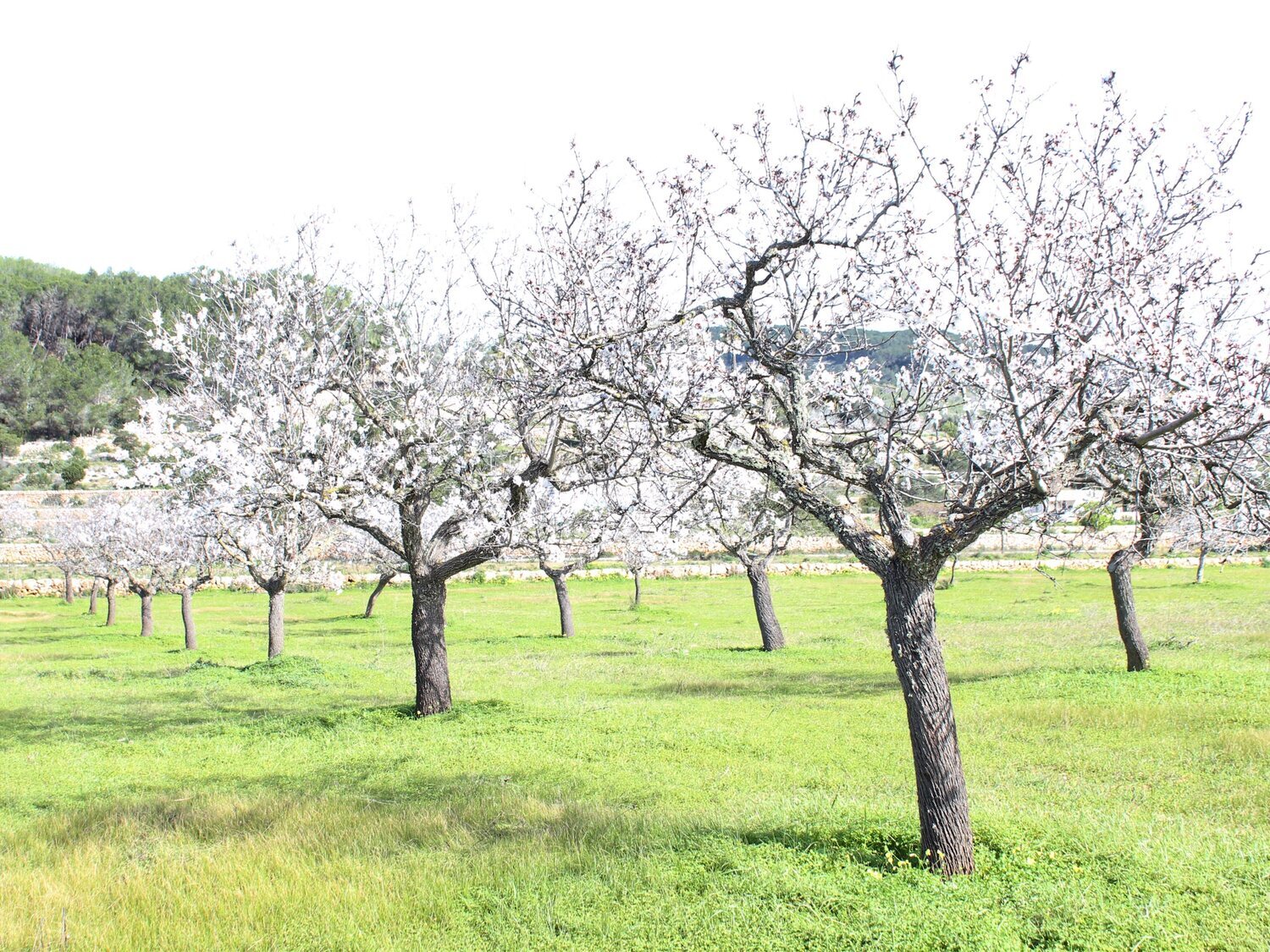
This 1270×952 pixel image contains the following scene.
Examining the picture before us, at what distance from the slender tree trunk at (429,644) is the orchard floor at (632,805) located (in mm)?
448

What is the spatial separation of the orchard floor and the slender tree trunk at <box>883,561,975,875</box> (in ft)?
1.10

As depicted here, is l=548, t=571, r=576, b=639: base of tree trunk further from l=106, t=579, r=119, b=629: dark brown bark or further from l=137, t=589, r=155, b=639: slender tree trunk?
l=106, t=579, r=119, b=629: dark brown bark

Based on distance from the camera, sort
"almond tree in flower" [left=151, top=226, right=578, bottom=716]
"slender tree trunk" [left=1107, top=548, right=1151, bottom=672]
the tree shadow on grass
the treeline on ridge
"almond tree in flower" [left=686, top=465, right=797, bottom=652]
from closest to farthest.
Answer: "almond tree in flower" [left=151, top=226, right=578, bottom=716], "slender tree trunk" [left=1107, top=548, right=1151, bottom=672], the tree shadow on grass, "almond tree in flower" [left=686, top=465, right=797, bottom=652], the treeline on ridge

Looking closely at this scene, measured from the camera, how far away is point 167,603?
50344 mm

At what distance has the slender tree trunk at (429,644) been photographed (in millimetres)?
15438

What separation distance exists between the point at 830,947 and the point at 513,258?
10430 mm

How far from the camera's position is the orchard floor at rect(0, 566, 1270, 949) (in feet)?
21.4

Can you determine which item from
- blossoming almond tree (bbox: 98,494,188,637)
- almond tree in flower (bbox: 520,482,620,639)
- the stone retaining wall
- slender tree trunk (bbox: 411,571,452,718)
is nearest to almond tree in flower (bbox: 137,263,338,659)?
slender tree trunk (bbox: 411,571,452,718)

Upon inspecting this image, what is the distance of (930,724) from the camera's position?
7195 millimetres

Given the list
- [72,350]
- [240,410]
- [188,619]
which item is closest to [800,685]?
[240,410]

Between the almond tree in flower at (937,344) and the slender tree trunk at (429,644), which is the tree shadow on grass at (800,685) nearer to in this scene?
the slender tree trunk at (429,644)

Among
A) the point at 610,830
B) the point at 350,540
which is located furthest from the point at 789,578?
the point at 610,830

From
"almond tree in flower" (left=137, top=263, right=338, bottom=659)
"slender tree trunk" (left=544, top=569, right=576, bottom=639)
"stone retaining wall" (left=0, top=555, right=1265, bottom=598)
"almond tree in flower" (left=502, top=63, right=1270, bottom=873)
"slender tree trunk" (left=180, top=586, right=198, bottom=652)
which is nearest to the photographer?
"almond tree in flower" (left=502, top=63, right=1270, bottom=873)

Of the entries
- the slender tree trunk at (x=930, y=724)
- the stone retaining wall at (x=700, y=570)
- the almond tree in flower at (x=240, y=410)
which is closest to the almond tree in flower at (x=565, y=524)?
the almond tree in flower at (x=240, y=410)
